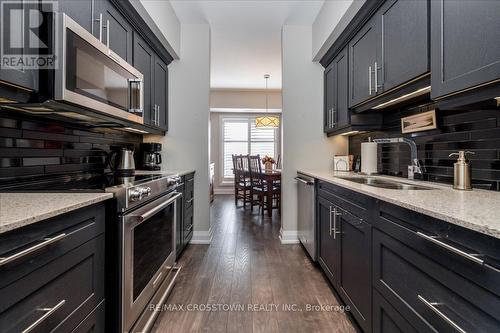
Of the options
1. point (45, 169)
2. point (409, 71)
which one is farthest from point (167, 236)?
point (409, 71)

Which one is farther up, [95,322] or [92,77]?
[92,77]

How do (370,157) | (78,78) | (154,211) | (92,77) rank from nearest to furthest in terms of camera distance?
(78,78) < (92,77) < (154,211) < (370,157)

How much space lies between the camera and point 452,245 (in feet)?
2.65

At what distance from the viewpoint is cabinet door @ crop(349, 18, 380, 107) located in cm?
201

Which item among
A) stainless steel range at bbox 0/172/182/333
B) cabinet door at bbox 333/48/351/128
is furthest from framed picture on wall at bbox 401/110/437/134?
stainless steel range at bbox 0/172/182/333

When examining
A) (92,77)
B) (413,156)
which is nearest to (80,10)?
(92,77)

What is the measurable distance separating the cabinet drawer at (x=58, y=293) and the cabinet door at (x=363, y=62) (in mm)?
2093

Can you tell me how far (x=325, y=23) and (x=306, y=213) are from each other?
204cm

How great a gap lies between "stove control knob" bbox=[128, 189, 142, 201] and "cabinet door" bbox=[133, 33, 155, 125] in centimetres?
128

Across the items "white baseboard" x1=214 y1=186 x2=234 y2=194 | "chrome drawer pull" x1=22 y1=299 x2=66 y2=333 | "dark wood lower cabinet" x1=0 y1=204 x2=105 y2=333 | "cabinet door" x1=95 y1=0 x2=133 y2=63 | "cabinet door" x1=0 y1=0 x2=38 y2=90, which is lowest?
"white baseboard" x1=214 y1=186 x2=234 y2=194

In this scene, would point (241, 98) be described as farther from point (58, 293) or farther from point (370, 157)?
point (58, 293)

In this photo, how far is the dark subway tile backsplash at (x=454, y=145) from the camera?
54.3 inches

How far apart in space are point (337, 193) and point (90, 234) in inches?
61.9

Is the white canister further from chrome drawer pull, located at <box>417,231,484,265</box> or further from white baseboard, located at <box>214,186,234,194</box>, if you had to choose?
white baseboard, located at <box>214,186,234,194</box>
